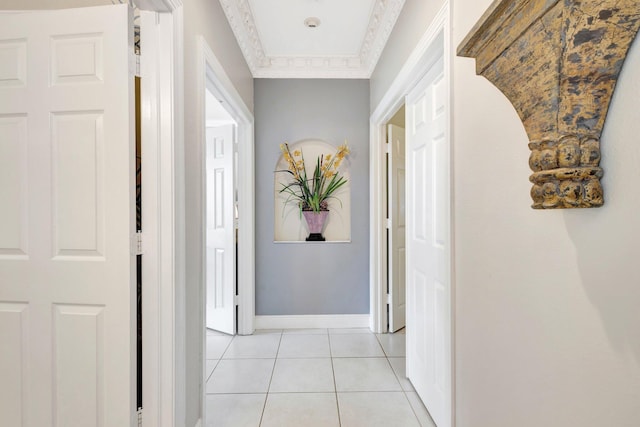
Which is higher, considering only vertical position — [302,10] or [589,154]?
[302,10]

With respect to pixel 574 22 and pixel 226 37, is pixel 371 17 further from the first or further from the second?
pixel 574 22

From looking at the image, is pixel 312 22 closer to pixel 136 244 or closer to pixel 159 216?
pixel 159 216

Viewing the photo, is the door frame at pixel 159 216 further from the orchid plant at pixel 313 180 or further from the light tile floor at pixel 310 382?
the orchid plant at pixel 313 180

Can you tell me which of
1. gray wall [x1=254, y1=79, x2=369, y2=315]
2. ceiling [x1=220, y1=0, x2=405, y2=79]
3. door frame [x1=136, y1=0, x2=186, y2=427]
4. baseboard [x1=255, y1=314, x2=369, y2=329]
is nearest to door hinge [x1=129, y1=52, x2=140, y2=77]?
door frame [x1=136, y1=0, x2=186, y2=427]

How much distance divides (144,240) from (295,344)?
201cm

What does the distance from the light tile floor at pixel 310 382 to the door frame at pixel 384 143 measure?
45 centimetres

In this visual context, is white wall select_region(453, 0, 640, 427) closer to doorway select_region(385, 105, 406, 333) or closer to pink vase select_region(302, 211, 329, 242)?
doorway select_region(385, 105, 406, 333)

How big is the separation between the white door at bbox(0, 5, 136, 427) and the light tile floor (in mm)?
858

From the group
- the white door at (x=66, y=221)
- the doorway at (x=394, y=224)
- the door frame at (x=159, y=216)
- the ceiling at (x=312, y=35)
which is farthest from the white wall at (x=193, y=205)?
the doorway at (x=394, y=224)

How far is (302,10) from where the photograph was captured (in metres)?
2.56

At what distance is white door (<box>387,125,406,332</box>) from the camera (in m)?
3.29

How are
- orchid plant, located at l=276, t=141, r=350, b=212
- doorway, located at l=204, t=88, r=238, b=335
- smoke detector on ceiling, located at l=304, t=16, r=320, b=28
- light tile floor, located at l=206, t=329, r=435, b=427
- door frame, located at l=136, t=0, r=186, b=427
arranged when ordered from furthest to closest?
orchid plant, located at l=276, t=141, r=350, b=212, doorway, located at l=204, t=88, r=238, b=335, smoke detector on ceiling, located at l=304, t=16, r=320, b=28, light tile floor, located at l=206, t=329, r=435, b=427, door frame, located at l=136, t=0, r=186, b=427

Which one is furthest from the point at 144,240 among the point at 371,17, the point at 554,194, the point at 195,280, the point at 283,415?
the point at 371,17

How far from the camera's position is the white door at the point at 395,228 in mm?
3295
